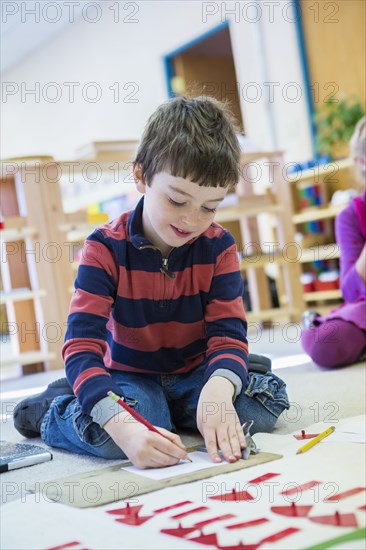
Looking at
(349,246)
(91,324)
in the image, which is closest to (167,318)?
(91,324)

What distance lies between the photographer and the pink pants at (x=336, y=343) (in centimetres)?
184

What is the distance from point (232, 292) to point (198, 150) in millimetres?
256

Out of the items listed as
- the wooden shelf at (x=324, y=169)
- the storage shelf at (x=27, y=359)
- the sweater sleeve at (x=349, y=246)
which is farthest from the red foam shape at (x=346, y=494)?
the wooden shelf at (x=324, y=169)

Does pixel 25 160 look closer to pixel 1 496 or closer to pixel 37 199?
pixel 37 199

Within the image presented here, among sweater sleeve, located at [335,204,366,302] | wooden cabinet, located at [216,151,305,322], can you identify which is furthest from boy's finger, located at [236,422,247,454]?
wooden cabinet, located at [216,151,305,322]

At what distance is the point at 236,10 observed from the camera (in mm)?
4484

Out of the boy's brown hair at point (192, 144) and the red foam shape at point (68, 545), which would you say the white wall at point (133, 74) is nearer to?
the boy's brown hair at point (192, 144)

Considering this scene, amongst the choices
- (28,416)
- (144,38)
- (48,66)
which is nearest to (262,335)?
(28,416)

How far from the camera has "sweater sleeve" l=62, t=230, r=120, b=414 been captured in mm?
1067

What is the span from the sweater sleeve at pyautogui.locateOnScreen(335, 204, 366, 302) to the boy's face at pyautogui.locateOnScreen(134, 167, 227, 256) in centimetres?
91

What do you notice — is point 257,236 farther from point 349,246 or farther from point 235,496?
point 235,496

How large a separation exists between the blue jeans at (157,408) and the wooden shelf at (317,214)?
2.58 m

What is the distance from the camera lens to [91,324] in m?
1.12

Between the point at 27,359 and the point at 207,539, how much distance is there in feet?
6.18
